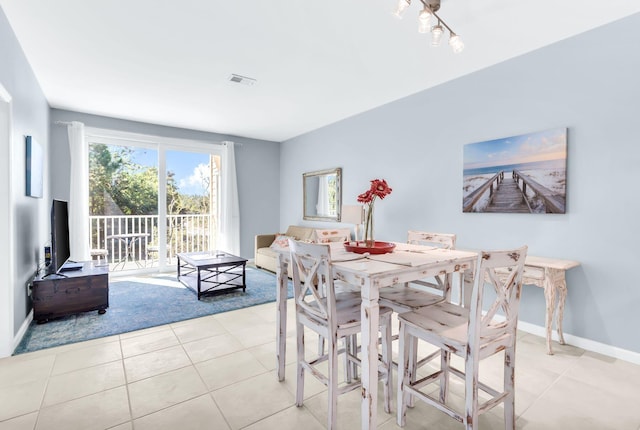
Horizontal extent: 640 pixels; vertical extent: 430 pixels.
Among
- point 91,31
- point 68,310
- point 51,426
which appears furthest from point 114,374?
point 91,31

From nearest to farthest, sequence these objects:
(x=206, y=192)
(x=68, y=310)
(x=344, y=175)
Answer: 1. (x=68, y=310)
2. (x=344, y=175)
3. (x=206, y=192)

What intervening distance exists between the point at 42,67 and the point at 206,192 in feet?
10.0

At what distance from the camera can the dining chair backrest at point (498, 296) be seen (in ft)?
4.62

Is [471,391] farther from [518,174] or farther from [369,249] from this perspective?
[518,174]

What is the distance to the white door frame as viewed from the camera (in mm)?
2404

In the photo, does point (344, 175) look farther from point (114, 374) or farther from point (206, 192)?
point (114, 374)

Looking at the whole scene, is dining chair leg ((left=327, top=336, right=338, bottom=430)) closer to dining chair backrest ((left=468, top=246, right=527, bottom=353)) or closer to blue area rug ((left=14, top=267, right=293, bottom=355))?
dining chair backrest ((left=468, top=246, right=527, bottom=353))

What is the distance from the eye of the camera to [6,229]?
2432 mm

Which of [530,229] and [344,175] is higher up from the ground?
[344,175]

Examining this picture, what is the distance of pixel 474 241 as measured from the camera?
3.31m

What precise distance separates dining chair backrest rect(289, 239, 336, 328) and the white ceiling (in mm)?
1686

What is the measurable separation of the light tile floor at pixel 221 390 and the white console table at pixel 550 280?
28cm

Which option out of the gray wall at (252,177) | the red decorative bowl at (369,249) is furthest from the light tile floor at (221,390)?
the gray wall at (252,177)

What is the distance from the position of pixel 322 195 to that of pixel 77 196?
12.0 feet
